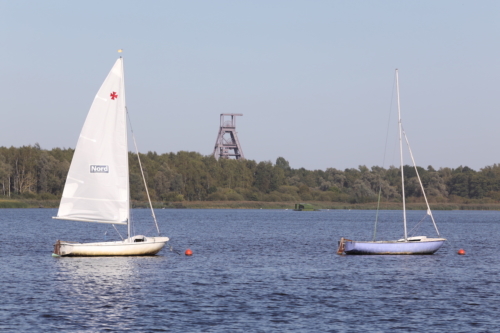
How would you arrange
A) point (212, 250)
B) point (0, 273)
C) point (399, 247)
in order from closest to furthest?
point (0, 273) < point (399, 247) < point (212, 250)

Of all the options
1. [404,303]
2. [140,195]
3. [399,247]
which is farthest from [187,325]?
[140,195]

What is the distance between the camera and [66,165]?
186250mm

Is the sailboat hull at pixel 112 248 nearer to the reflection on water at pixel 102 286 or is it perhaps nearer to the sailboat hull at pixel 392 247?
the reflection on water at pixel 102 286

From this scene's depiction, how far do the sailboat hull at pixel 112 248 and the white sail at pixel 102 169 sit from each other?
1.65m

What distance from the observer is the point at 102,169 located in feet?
162

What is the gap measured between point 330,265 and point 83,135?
19.3 metres

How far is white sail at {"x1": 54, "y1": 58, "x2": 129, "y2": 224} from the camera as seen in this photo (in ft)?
161

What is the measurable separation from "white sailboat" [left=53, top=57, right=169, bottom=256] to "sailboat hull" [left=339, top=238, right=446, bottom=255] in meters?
16.9

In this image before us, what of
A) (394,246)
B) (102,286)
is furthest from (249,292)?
(394,246)

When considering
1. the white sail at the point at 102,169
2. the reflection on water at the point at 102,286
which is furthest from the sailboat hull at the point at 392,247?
the white sail at the point at 102,169

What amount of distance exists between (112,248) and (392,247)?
829 inches

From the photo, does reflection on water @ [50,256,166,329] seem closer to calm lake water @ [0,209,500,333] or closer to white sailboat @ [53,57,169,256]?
calm lake water @ [0,209,500,333]

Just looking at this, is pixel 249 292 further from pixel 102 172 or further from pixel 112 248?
pixel 102 172

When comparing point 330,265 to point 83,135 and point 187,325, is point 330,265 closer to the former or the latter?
point 83,135
